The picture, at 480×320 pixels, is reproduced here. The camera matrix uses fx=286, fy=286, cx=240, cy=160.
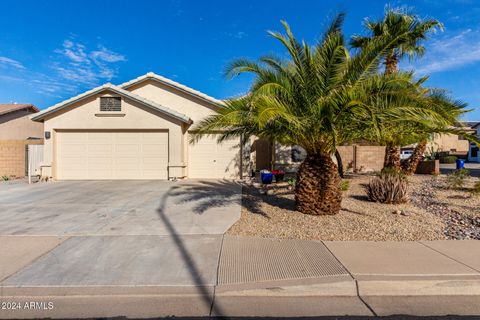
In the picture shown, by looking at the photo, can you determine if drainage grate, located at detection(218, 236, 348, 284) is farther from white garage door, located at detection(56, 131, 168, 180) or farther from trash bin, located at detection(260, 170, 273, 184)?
white garage door, located at detection(56, 131, 168, 180)

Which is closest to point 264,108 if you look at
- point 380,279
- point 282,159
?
point 380,279

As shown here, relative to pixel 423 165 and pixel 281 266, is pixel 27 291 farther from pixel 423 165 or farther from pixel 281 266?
pixel 423 165

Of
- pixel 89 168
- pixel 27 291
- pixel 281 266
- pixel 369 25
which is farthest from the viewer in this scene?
pixel 89 168

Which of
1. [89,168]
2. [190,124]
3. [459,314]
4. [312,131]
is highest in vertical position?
[190,124]

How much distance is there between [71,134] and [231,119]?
455 inches

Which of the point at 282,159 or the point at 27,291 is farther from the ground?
the point at 282,159

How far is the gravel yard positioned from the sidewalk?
0.91 m

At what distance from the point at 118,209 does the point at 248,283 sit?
18.1 feet

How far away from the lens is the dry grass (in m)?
5.82

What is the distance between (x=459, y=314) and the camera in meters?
3.29

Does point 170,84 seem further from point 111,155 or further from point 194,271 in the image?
point 194,271

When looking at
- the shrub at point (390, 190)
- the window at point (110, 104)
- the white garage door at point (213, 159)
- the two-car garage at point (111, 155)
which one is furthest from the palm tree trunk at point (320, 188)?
the window at point (110, 104)

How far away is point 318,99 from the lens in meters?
6.32

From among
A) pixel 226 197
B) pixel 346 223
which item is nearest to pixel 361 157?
pixel 226 197
